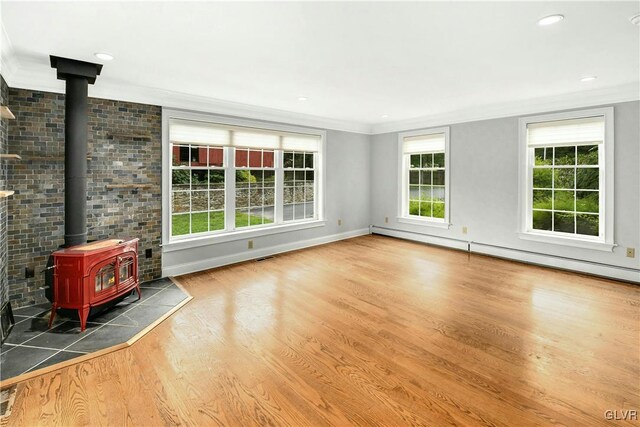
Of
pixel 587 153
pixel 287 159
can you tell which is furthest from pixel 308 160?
pixel 587 153

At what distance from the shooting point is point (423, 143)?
21.1 feet

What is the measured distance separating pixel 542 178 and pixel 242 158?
4.81 meters

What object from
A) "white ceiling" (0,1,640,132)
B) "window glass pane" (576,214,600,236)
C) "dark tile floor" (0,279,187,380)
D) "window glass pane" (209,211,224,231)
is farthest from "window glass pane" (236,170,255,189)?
"window glass pane" (576,214,600,236)

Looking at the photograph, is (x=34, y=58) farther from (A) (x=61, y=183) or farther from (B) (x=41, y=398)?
(B) (x=41, y=398)

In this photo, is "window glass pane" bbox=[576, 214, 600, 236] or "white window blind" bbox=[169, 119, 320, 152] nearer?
"white window blind" bbox=[169, 119, 320, 152]

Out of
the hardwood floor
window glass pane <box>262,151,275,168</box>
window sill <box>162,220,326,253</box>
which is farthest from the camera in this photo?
window glass pane <box>262,151,275,168</box>

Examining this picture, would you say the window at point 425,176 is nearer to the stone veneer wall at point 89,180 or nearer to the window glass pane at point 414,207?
the window glass pane at point 414,207

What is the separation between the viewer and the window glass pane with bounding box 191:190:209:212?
4.70 m

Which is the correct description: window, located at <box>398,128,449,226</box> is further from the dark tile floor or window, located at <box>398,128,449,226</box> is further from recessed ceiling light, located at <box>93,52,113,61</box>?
recessed ceiling light, located at <box>93,52,113,61</box>

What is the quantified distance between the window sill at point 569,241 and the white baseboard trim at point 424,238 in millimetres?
1043

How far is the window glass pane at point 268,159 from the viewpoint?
5.52 meters

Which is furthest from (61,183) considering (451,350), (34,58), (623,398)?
(623,398)

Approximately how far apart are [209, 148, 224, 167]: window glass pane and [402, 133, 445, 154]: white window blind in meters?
3.79

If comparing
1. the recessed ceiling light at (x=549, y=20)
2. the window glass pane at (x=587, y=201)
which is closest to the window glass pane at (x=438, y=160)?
the window glass pane at (x=587, y=201)
